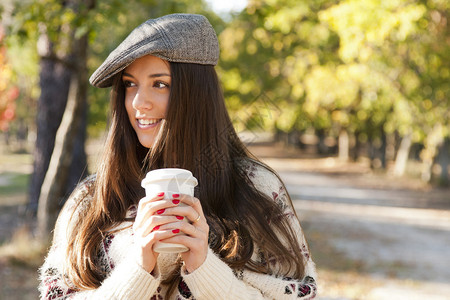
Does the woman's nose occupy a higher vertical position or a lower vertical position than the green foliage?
lower

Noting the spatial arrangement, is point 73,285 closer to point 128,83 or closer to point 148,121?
point 148,121

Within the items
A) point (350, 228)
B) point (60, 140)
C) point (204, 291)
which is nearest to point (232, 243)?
point (204, 291)

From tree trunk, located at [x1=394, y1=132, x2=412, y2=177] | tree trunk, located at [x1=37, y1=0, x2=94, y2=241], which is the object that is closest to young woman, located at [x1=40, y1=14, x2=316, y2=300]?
tree trunk, located at [x1=37, y1=0, x2=94, y2=241]

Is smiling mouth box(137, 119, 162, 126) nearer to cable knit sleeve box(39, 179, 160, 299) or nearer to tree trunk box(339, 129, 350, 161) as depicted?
cable knit sleeve box(39, 179, 160, 299)

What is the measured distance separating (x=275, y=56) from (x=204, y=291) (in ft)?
53.8

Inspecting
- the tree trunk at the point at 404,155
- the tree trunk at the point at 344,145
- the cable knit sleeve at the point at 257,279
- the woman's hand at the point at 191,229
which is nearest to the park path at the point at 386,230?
the tree trunk at the point at 404,155

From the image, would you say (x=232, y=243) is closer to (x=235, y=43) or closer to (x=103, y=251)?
(x=103, y=251)

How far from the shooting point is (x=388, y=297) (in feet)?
22.7

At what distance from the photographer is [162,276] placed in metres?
1.92

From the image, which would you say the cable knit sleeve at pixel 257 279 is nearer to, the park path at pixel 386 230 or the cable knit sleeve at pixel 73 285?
the cable knit sleeve at pixel 73 285

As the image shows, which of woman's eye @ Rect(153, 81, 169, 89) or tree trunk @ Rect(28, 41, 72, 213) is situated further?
tree trunk @ Rect(28, 41, 72, 213)

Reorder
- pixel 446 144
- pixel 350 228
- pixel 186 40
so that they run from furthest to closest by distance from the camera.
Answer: pixel 446 144 → pixel 350 228 → pixel 186 40

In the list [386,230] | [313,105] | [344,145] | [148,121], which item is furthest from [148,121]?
[344,145]

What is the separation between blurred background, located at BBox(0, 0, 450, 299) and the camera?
532 centimetres
